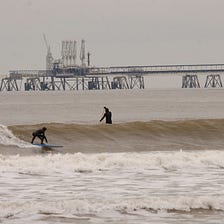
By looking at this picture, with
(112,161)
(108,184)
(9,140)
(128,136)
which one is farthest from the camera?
(128,136)

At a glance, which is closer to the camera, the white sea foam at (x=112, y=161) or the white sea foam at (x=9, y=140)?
the white sea foam at (x=112, y=161)

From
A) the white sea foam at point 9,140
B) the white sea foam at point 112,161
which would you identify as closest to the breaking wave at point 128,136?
the white sea foam at point 9,140

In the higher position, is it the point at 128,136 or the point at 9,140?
the point at 9,140

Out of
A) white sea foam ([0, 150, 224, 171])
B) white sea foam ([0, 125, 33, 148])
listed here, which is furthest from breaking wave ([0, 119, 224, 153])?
white sea foam ([0, 150, 224, 171])

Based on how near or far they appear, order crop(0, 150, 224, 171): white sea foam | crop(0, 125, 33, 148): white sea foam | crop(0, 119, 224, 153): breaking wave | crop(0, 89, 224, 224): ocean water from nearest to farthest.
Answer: crop(0, 89, 224, 224): ocean water → crop(0, 150, 224, 171): white sea foam → crop(0, 125, 33, 148): white sea foam → crop(0, 119, 224, 153): breaking wave

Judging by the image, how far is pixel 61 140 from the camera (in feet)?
97.5

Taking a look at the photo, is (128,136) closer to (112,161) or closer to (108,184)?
(112,161)

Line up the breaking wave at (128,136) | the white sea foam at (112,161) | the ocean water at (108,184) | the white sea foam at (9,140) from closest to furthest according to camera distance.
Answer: the ocean water at (108,184) → the white sea foam at (112,161) → the white sea foam at (9,140) → the breaking wave at (128,136)

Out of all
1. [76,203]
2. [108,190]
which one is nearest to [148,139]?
[108,190]

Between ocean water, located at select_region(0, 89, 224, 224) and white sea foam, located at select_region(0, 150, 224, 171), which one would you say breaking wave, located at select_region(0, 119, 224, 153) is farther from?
white sea foam, located at select_region(0, 150, 224, 171)

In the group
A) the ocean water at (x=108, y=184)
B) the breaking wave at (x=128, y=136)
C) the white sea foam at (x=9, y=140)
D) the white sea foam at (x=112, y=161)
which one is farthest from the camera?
the breaking wave at (x=128, y=136)

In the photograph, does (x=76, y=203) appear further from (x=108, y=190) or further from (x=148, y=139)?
(x=148, y=139)

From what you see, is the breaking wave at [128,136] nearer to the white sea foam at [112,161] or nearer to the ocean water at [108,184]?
the ocean water at [108,184]

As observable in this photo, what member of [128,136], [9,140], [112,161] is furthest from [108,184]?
[128,136]
